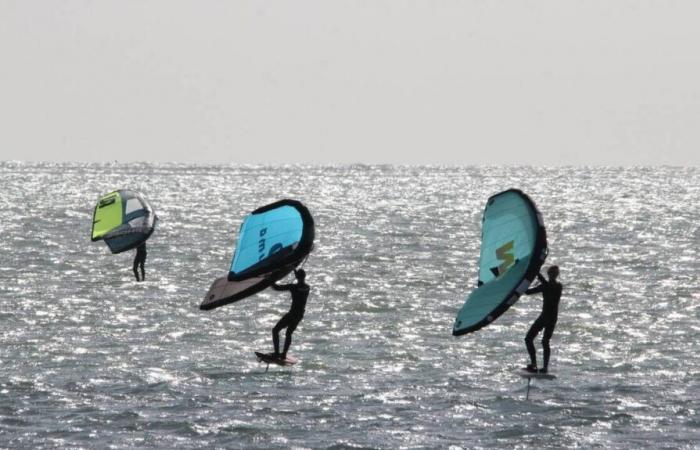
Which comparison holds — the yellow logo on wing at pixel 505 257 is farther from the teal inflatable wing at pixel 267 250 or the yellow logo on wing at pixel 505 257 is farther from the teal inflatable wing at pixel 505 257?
the teal inflatable wing at pixel 267 250

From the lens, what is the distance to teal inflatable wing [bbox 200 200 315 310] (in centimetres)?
2512

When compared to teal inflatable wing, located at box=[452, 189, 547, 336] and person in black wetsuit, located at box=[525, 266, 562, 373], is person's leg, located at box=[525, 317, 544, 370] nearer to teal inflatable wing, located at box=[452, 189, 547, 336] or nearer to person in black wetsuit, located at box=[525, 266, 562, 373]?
person in black wetsuit, located at box=[525, 266, 562, 373]

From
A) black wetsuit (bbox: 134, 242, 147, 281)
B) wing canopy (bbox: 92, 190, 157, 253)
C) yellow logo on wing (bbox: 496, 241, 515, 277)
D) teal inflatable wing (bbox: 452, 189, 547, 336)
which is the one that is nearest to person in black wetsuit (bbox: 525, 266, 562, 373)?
yellow logo on wing (bbox: 496, 241, 515, 277)

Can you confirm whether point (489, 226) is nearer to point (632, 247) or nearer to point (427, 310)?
point (427, 310)

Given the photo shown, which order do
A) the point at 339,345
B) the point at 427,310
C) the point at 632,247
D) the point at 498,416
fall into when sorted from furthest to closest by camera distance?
the point at 632,247 < the point at 427,310 < the point at 339,345 < the point at 498,416

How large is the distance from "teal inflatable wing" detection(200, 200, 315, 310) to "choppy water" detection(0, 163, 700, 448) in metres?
2.04

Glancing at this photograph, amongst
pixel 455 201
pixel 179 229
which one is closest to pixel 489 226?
pixel 179 229

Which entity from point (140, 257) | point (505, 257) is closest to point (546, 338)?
point (505, 257)

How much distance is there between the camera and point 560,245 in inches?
2650

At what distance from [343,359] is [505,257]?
24.1 ft

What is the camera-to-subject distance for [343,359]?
98.8 feet

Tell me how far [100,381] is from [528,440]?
9.24 meters

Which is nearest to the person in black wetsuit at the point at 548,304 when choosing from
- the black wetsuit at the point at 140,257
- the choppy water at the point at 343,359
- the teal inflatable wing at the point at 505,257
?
the teal inflatable wing at the point at 505,257

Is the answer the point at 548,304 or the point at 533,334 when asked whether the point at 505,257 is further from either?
the point at 533,334
